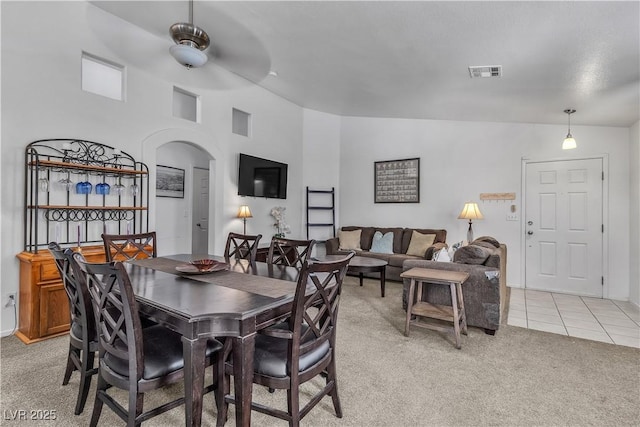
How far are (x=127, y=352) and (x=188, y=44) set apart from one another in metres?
2.24

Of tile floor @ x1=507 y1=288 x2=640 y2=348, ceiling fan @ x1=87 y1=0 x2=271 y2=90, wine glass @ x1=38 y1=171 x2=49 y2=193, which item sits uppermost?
ceiling fan @ x1=87 y1=0 x2=271 y2=90

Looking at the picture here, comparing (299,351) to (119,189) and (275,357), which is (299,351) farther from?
(119,189)

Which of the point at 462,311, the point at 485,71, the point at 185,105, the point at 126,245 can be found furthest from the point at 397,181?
the point at 126,245

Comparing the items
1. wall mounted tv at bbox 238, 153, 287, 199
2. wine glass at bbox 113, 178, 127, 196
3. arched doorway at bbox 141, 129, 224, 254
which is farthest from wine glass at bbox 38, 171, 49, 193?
wall mounted tv at bbox 238, 153, 287, 199

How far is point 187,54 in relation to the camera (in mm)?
2365

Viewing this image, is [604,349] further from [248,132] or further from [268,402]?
[248,132]

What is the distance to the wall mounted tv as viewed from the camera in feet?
16.1

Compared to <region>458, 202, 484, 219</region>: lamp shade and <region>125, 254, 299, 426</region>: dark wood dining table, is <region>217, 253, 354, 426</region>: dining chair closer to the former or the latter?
<region>125, 254, 299, 426</region>: dark wood dining table

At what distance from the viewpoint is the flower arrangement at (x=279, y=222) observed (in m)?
5.49

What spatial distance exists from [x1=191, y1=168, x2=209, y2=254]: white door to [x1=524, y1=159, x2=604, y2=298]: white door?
5538mm

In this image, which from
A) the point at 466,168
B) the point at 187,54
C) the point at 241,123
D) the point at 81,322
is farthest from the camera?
the point at 466,168

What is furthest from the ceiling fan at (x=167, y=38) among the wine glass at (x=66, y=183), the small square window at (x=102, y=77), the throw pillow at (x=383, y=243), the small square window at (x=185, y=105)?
the throw pillow at (x=383, y=243)

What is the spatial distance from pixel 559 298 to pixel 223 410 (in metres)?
4.69

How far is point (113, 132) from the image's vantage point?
3414 mm
